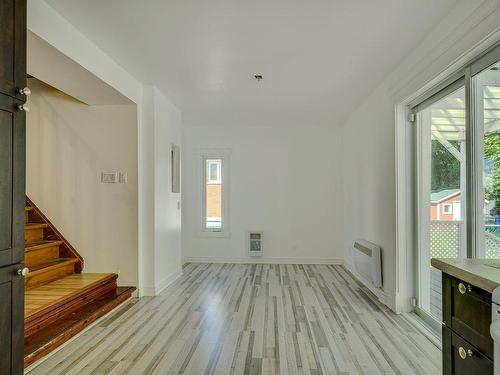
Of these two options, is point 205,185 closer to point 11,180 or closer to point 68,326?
point 68,326

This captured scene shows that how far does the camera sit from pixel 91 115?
13.0 ft

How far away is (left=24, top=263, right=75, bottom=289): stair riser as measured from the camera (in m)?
3.27

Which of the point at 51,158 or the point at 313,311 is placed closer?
the point at 313,311

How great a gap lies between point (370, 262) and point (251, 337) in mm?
1857

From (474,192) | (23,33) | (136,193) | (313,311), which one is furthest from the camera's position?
(136,193)

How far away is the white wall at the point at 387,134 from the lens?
6.99 ft

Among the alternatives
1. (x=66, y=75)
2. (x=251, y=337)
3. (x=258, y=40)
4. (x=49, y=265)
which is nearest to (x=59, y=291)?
(x=49, y=265)

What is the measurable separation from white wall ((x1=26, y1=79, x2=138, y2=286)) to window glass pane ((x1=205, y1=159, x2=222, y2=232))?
7.82ft

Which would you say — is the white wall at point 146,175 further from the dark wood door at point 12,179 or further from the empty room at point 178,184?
the dark wood door at point 12,179

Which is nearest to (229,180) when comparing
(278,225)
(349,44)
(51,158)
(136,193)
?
(278,225)

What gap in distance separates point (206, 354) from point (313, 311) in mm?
1371

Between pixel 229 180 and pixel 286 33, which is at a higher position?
pixel 286 33

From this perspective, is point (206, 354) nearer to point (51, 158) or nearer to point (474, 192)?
point (474, 192)

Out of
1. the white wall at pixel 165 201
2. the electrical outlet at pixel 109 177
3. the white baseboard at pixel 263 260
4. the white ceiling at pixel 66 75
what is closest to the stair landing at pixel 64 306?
the white wall at pixel 165 201
